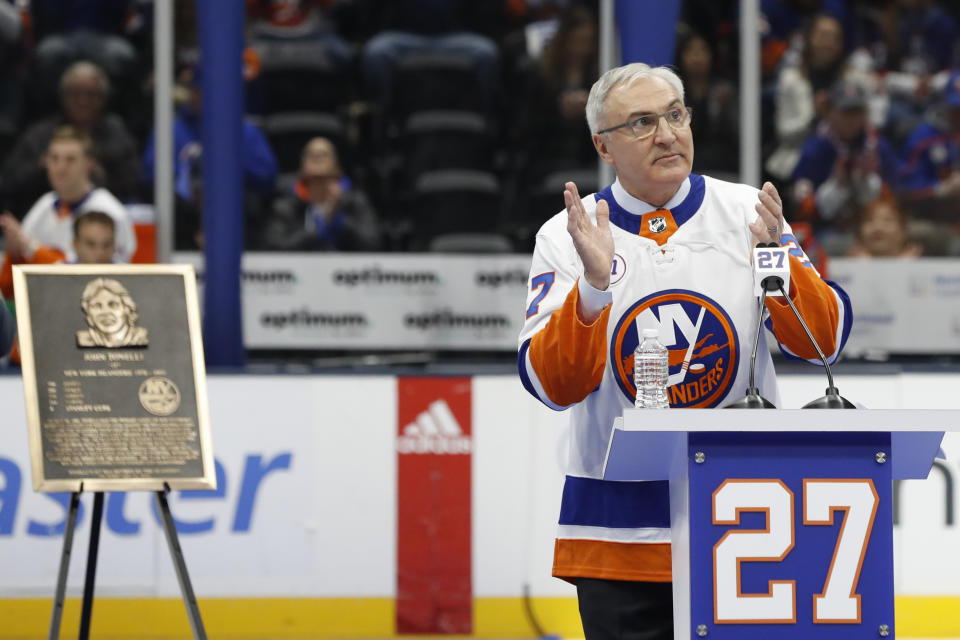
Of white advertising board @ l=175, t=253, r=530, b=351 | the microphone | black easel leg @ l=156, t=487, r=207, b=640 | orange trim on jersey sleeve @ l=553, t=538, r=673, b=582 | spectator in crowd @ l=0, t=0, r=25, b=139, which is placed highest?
spectator in crowd @ l=0, t=0, r=25, b=139

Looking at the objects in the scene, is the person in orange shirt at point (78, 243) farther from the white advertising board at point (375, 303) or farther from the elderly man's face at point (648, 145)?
the elderly man's face at point (648, 145)

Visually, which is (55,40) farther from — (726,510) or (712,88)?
(726,510)

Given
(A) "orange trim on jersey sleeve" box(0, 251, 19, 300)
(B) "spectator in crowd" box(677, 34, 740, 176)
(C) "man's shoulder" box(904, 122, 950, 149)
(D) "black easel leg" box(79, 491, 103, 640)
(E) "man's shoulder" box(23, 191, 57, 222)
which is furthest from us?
(C) "man's shoulder" box(904, 122, 950, 149)

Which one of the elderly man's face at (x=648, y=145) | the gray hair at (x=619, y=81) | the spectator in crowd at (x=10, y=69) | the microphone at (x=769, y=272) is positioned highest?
the spectator in crowd at (x=10, y=69)

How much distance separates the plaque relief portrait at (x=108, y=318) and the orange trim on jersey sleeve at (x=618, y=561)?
175 cm

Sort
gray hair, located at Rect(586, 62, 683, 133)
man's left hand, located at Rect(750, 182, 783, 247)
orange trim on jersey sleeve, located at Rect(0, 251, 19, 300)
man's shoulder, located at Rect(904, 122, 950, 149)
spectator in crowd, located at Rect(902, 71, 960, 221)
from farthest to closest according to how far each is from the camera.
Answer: man's shoulder, located at Rect(904, 122, 950, 149) → spectator in crowd, located at Rect(902, 71, 960, 221) → orange trim on jersey sleeve, located at Rect(0, 251, 19, 300) → gray hair, located at Rect(586, 62, 683, 133) → man's left hand, located at Rect(750, 182, 783, 247)

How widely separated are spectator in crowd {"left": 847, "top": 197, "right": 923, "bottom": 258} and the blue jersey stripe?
486 cm

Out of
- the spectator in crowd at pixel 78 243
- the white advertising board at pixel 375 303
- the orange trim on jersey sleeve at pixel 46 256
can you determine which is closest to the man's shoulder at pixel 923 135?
the white advertising board at pixel 375 303

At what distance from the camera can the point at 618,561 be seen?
258cm

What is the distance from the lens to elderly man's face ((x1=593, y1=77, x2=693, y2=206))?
2609 millimetres

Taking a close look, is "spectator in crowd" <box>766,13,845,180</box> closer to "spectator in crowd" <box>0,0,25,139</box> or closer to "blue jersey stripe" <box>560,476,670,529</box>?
"spectator in crowd" <box>0,0,25,139</box>

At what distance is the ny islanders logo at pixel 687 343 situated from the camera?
2.51 m

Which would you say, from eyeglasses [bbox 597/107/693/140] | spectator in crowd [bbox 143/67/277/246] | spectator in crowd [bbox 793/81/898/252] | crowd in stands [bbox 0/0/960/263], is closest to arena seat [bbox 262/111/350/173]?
crowd in stands [bbox 0/0/960/263]

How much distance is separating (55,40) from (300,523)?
346 cm
